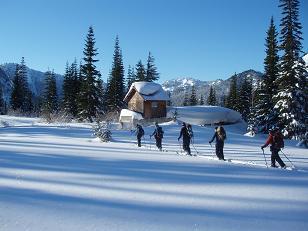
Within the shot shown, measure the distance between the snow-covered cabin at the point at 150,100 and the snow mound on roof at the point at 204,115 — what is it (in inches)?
91.4

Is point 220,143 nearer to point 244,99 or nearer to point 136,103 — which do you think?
point 136,103

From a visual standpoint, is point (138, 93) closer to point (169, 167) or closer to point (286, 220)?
point (169, 167)

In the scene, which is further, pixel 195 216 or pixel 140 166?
pixel 140 166

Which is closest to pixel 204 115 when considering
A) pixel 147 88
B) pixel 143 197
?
pixel 147 88

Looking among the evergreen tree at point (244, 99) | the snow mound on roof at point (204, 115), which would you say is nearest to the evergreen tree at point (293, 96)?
the snow mound on roof at point (204, 115)

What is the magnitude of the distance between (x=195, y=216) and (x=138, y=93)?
141 ft

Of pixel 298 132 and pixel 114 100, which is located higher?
pixel 114 100

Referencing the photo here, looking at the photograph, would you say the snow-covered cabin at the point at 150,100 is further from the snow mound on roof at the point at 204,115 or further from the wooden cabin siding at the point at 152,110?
the snow mound on roof at the point at 204,115

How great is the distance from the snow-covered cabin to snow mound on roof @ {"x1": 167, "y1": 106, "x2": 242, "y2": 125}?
2.32 meters

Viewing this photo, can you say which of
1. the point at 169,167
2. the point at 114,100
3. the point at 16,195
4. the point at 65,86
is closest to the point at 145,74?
the point at 114,100

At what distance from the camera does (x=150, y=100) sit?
162 ft

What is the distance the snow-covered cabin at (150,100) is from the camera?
162 ft

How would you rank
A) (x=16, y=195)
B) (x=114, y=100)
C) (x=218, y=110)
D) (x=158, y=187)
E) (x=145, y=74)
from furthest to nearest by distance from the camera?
(x=145, y=74), (x=114, y=100), (x=218, y=110), (x=158, y=187), (x=16, y=195)

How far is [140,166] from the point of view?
1341 centimetres
